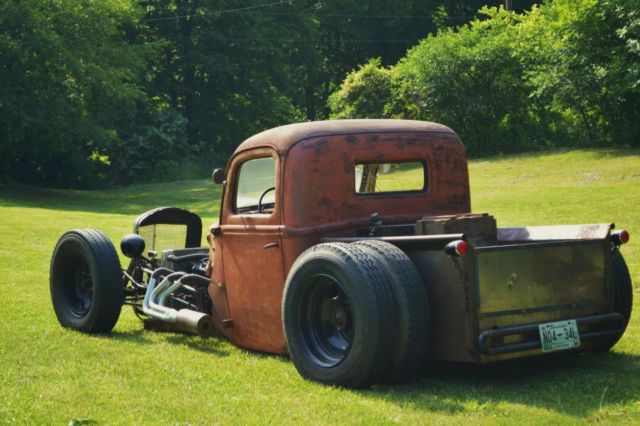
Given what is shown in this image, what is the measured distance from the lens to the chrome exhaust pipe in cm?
762

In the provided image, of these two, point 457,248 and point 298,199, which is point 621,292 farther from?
point 298,199

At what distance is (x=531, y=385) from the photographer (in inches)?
248

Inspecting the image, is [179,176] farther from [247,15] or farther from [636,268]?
[636,268]

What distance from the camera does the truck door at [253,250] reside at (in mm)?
7309

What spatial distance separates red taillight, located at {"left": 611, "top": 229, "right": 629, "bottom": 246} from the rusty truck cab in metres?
1.29

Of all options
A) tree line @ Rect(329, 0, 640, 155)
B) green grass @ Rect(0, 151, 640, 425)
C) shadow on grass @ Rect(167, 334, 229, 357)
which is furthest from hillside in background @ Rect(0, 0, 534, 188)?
shadow on grass @ Rect(167, 334, 229, 357)

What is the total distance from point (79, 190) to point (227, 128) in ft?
44.2

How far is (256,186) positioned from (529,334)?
2587mm

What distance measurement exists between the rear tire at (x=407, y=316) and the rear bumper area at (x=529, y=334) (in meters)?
0.36

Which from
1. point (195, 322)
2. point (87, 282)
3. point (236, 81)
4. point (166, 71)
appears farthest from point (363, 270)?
point (166, 71)

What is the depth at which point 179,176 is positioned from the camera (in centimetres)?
4341

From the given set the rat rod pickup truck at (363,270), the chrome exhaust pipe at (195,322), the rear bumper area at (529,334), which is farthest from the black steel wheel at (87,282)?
the rear bumper area at (529,334)

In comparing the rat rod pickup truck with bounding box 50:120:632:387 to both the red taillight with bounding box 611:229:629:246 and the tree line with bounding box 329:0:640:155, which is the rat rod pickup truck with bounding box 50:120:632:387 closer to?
the red taillight with bounding box 611:229:629:246

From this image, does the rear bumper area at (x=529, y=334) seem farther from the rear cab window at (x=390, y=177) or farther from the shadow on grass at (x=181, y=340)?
the shadow on grass at (x=181, y=340)
